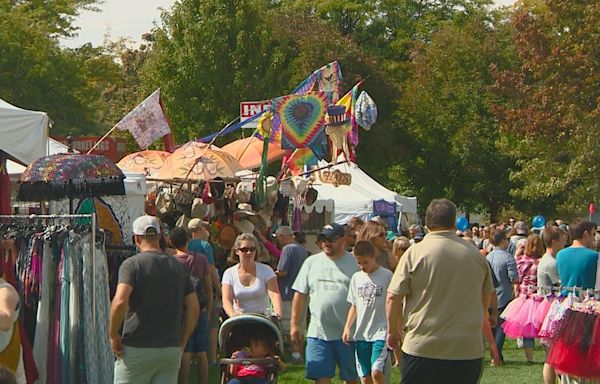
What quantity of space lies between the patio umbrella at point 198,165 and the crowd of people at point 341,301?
2.50m

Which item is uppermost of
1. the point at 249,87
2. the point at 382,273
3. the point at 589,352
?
the point at 249,87

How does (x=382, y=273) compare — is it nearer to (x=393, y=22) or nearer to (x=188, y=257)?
(x=188, y=257)

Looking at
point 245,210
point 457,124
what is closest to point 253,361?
point 245,210

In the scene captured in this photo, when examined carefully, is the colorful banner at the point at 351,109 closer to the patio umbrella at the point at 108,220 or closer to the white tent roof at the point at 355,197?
the white tent roof at the point at 355,197

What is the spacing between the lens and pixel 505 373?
1320cm

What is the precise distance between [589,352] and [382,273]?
6.07 ft

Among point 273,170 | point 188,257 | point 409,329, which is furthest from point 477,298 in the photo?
point 273,170

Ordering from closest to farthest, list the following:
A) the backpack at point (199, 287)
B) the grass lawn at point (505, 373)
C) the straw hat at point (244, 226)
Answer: the backpack at point (199, 287) < the grass lawn at point (505, 373) < the straw hat at point (244, 226)

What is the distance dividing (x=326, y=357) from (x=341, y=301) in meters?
0.49

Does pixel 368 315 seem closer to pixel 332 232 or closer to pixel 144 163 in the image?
pixel 332 232

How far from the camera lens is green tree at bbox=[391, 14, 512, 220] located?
1726 inches

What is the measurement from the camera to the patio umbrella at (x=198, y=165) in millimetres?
15531

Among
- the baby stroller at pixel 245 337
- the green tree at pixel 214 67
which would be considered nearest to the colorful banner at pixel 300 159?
the baby stroller at pixel 245 337

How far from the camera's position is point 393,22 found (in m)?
55.4
